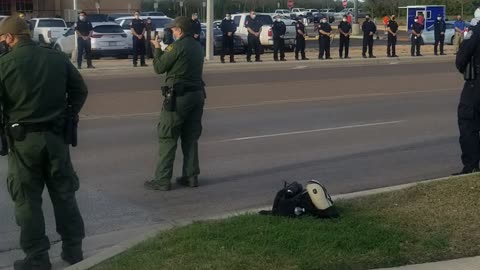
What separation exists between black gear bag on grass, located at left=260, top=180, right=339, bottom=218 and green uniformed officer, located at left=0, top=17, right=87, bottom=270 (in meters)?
1.77

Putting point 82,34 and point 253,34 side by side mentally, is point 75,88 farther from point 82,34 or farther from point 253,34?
point 253,34

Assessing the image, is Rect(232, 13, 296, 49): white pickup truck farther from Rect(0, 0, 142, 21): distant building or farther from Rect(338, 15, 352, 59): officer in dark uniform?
Rect(0, 0, 142, 21): distant building

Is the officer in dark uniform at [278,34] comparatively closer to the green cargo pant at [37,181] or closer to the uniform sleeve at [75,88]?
the uniform sleeve at [75,88]

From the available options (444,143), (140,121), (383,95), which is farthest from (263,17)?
(444,143)

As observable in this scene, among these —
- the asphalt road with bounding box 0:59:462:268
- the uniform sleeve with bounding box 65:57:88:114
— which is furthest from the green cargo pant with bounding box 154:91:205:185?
the uniform sleeve with bounding box 65:57:88:114

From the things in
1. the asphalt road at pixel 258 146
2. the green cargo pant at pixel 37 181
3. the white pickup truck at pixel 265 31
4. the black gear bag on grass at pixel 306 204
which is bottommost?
the asphalt road at pixel 258 146

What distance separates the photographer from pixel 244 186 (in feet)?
28.8

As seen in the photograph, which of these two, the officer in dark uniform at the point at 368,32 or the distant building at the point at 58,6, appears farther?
the distant building at the point at 58,6

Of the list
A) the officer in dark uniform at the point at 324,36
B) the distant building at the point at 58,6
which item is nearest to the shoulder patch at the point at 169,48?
the officer in dark uniform at the point at 324,36

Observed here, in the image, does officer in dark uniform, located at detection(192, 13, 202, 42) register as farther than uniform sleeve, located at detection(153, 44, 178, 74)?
Yes

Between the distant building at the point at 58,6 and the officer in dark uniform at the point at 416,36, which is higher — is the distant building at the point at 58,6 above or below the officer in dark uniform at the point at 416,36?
above

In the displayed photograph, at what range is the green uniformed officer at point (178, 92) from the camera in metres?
8.23

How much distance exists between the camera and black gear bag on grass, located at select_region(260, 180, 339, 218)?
6281mm

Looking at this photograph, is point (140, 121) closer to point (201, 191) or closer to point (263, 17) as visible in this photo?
point (201, 191)
